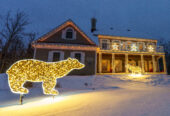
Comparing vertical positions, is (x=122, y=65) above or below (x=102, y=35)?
below

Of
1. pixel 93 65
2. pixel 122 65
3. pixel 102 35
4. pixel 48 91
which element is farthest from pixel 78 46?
pixel 122 65

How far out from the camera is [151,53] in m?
14.0

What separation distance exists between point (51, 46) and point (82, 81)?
5.31 metres

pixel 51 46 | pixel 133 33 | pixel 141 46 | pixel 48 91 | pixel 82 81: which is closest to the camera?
pixel 48 91

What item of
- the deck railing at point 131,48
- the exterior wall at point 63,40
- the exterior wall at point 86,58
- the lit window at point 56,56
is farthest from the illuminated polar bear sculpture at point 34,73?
the deck railing at point 131,48

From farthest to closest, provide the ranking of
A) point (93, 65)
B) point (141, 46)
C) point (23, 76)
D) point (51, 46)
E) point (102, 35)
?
point (141, 46)
point (102, 35)
point (93, 65)
point (51, 46)
point (23, 76)

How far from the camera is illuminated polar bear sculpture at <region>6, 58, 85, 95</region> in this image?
3760 mm

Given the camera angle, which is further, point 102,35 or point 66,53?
point 102,35

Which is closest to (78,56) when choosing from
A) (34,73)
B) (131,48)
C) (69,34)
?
(69,34)

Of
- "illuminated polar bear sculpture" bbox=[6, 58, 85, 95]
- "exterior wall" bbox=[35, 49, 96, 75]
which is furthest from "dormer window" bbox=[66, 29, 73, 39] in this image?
"illuminated polar bear sculpture" bbox=[6, 58, 85, 95]

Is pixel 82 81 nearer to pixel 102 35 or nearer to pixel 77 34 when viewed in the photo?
pixel 77 34

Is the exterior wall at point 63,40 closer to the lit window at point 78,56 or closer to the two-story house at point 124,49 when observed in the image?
the lit window at point 78,56

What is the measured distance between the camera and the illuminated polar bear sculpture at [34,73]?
3.76m

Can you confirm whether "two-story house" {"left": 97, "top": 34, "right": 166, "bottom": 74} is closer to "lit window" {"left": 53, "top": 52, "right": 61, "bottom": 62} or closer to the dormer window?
the dormer window
